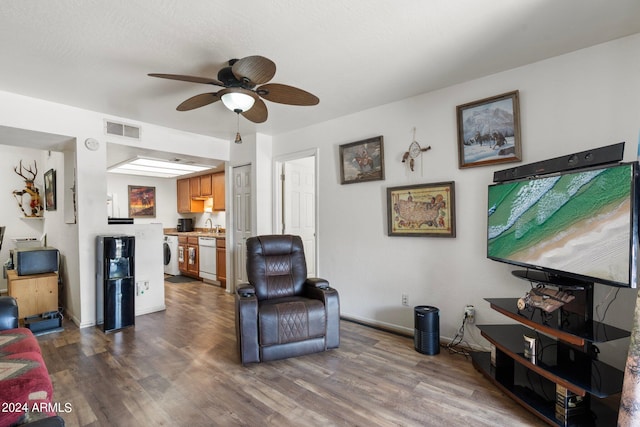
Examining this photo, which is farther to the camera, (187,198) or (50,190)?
(187,198)

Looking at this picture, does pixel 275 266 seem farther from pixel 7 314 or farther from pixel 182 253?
pixel 182 253

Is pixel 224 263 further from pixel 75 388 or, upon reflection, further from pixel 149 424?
pixel 149 424

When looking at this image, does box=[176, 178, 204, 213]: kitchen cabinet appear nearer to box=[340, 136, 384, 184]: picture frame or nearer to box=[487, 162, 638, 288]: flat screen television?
box=[340, 136, 384, 184]: picture frame

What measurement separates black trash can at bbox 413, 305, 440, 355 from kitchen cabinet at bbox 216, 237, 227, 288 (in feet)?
11.4

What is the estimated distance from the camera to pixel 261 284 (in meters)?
2.93

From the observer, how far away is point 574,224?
1.77 m

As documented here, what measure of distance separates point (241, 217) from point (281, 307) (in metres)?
2.43

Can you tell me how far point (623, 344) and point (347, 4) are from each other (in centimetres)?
286

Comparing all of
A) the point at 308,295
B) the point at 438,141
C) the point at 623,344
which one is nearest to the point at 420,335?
the point at 308,295

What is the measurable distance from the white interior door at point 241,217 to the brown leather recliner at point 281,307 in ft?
5.26

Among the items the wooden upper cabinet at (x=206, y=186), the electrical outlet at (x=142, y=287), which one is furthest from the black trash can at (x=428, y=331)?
the wooden upper cabinet at (x=206, y=186)

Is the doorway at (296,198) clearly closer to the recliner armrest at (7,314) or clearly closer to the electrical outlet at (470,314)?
the electrical outlet at (470,314)

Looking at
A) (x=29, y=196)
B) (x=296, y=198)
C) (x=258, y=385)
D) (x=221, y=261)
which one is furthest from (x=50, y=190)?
(x=258, y=385)

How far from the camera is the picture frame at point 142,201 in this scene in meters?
6.56
